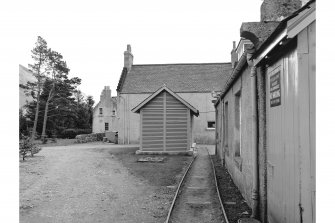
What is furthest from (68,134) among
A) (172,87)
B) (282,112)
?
(282,112)

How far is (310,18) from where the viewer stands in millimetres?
2945

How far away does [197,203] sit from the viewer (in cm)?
756

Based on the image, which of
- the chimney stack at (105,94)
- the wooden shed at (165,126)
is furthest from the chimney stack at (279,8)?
the chimney stack at (105,94)

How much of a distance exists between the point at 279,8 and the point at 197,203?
5.16 meters

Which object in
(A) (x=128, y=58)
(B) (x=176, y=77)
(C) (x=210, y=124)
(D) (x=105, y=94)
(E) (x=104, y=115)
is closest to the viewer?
(C) (x=210, y=124)

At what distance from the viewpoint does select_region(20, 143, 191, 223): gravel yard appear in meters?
6.74

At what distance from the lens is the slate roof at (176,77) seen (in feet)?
106

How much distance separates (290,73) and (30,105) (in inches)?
1493

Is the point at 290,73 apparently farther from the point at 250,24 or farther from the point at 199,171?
the point at 199,171

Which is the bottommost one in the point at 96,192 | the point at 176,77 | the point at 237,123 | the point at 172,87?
the point at 96,192

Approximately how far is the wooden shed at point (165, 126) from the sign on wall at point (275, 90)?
1431 cm

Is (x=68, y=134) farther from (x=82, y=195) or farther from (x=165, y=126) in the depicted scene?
(x=82, y=195)

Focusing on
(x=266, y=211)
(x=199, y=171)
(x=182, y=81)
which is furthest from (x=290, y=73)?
(x=182, y=81)

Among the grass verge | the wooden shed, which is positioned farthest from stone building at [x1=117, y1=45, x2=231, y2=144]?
the grass verge
